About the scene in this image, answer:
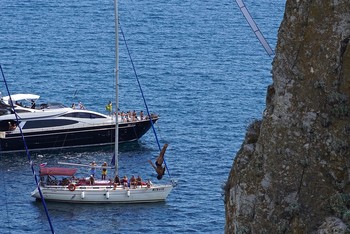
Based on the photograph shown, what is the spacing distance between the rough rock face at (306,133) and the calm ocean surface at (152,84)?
49.4m

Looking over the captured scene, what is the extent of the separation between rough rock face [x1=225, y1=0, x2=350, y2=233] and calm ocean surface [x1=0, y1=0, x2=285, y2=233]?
1946 inches

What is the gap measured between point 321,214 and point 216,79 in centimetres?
10560

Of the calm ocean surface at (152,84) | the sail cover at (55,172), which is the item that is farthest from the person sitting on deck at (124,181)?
the sail cover at (55,172)

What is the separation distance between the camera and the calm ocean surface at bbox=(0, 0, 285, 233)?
288 ft

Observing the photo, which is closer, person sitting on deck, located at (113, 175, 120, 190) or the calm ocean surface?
the calm ocean surface

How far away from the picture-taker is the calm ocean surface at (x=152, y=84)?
87688mm

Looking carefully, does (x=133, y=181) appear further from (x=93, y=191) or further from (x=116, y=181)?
(x=93, y=191)

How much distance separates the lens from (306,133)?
28.3 metres

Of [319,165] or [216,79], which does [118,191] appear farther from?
[319,165]

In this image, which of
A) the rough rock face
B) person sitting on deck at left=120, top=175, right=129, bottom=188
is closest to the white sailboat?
person sitting on deck at left=120, top=175, right=129, bottom=188

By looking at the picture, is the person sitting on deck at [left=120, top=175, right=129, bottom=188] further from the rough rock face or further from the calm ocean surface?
the rough rock face

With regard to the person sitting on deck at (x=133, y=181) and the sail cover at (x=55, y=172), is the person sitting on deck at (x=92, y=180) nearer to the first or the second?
the sail cover at (x=55, y=172)

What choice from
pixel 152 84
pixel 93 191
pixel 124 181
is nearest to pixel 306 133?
pixel 93 191

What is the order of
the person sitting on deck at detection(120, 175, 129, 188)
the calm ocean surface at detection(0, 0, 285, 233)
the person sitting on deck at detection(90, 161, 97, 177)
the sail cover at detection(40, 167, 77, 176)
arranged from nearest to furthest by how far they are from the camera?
1. the calm ocean surface at detection(0, 0, 285, 233)
2. the sail cover at detection(40, 167, 77, 176)
3. the person sitting on deck at detection(120, 175, 129, 188)
4. the person sitting on deck at detection(90, 161, 97, 177)
